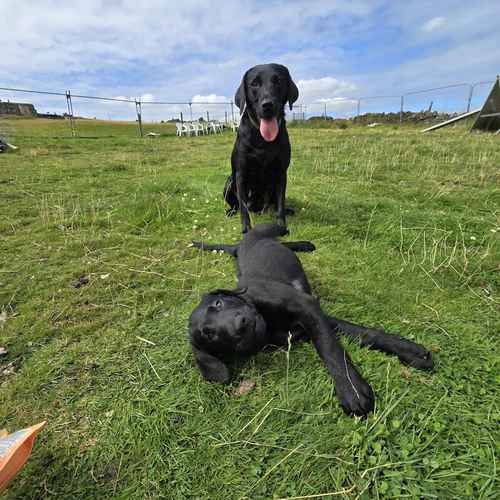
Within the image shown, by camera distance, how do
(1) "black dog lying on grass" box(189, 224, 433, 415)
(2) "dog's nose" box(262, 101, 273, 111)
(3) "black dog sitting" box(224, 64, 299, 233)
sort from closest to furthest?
(1) "black dog lying on grass" box(189, 224, 433, 415) → (2) "dog's nose" box(262, 101, 273, 111) → (3) "black dog sitting" box(224, 64, 299, 233)

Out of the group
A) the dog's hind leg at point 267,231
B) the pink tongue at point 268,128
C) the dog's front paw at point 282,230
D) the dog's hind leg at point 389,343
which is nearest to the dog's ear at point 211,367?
the dog's hind leg at point 389,343

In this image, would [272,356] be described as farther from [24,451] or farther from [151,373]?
[24,451]

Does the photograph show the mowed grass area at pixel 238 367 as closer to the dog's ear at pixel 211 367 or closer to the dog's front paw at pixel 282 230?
the dog's ear at pixel 211 367

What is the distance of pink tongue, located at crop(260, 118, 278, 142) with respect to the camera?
3912 mm

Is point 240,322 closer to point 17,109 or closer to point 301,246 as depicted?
point 301,246

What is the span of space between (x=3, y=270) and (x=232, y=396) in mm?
2960

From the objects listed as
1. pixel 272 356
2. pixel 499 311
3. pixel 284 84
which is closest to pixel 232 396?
pixel 272 356

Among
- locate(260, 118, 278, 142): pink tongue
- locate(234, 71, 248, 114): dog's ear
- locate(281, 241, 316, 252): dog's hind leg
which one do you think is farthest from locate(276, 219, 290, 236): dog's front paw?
locate(234, 71, 248, 114): dog's ear

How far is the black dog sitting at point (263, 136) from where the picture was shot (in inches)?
153

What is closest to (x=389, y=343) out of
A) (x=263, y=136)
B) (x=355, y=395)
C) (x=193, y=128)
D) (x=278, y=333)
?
(x=355, y=395)

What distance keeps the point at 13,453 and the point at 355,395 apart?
1.47m

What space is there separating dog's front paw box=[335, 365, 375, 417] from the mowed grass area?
0.14 feet

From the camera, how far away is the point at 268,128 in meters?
3.93

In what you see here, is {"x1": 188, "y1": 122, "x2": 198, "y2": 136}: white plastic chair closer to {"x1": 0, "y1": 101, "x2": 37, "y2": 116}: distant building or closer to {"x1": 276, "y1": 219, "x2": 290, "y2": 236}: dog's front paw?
{"x1": 0, "y1": 101, "x2": 37, "y2": 116}: distant building
